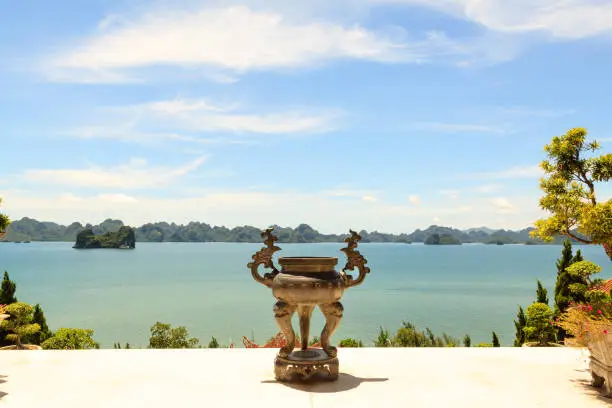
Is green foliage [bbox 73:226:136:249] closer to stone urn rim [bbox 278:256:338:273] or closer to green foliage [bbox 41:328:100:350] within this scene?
green foliage [bbox 41:328:100:350]

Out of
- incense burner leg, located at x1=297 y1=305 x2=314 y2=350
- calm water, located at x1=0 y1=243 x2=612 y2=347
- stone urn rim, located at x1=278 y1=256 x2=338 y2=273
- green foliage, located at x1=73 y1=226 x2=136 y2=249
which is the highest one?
stone urn rim, located at x1=278 y1=256 x2=338 y2=273

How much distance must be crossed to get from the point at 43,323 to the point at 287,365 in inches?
291

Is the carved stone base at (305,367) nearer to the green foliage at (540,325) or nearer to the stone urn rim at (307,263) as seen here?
the stone urn rim at (307,263)

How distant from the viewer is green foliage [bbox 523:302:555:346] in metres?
8.33

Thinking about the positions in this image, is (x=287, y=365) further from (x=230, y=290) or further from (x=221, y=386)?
(x=230, y=290)

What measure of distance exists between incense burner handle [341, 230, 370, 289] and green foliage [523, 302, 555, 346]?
498 cm

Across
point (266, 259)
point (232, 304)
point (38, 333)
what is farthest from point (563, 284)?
point (232, 304)

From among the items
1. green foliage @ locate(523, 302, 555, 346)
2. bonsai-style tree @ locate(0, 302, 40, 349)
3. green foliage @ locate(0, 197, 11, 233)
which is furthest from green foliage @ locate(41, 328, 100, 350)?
green foliage @ locate(523, 302, 555, 346)

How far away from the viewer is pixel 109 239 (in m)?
138

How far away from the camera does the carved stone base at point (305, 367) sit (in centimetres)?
447

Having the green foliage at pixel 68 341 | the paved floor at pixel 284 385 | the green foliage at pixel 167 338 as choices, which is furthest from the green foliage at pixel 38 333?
the paved floor at pixel 284 385

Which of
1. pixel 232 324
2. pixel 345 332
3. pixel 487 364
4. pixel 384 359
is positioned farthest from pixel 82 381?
pixel 232 324

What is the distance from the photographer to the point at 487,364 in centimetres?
526

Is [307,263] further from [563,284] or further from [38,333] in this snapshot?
[38,333]
